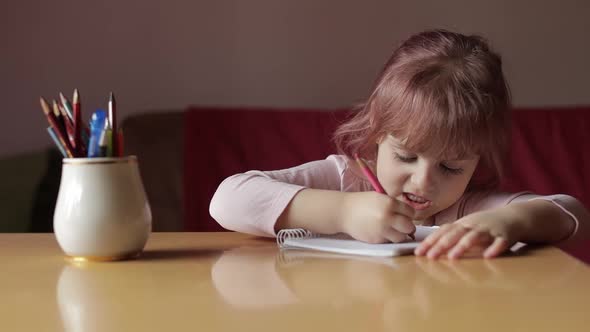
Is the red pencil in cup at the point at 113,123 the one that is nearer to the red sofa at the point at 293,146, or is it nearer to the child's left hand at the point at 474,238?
the child's left hand at the point at 474,238

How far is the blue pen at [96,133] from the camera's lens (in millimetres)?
834

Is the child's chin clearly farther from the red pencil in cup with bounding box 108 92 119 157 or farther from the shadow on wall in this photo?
the shadow on wall

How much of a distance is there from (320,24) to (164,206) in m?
0.76

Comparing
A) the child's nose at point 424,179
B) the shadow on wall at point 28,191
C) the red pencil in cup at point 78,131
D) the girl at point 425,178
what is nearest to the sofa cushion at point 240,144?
the shadow on wall at point 28,191

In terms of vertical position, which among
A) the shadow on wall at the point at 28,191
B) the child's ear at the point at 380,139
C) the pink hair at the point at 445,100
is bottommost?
the shadow on wall at the point at 28,191

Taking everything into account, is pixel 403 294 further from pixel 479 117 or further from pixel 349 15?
pixel 349 15

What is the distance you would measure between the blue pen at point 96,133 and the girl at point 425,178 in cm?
26

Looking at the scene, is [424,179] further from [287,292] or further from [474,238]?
[287,292]

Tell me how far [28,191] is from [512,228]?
5.64 feet

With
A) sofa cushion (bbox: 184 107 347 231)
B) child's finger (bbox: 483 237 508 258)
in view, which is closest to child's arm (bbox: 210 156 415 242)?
child's finger (bbox: 483 237 508 258)

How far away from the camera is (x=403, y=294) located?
0.66 meters

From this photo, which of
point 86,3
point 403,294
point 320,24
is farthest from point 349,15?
point 403,294

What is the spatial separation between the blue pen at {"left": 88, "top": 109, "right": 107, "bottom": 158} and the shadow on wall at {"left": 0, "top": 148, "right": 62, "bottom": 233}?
4.99 ft

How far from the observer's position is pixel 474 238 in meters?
0.87
